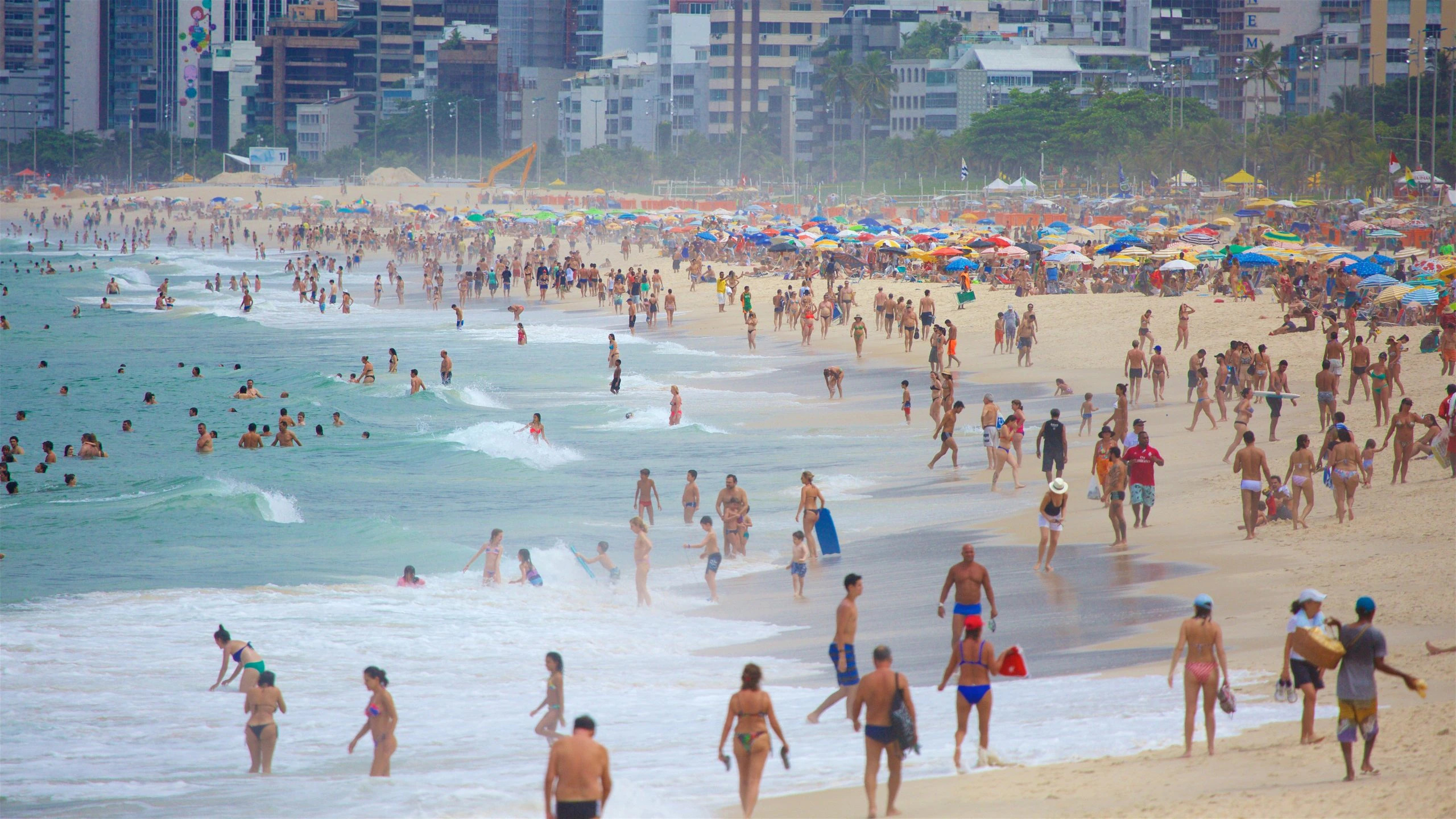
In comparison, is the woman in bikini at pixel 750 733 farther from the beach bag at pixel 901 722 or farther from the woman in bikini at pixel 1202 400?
the woman in bikini at pixel 1202 400

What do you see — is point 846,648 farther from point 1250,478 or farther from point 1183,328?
point 1183,328

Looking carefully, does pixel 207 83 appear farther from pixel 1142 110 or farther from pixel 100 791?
pixel 100 791

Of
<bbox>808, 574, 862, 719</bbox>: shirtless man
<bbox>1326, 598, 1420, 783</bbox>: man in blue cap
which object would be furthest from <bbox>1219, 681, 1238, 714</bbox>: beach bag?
<bbox>808, 574, 862, 719</bbox>: shirtless man

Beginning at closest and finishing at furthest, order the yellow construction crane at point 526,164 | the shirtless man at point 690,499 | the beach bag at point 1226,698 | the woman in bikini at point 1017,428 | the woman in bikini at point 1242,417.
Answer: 1. the beach bag at point 1226,698
2. the shirtless man at point 690,499
3. the woman in bikini at point 1242,417
4. the woman in bikini at point 1017,428
5. the yellow construction crane at point 526,164

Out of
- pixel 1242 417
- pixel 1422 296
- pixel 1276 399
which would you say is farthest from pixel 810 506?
pixel 1422 296

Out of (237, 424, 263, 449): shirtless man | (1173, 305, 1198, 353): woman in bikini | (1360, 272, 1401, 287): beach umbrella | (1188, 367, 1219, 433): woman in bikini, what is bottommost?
(237, 424, 263, 449): shirtless man

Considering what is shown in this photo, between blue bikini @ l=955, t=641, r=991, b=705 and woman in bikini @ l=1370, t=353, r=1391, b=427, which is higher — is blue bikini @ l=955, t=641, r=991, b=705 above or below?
below

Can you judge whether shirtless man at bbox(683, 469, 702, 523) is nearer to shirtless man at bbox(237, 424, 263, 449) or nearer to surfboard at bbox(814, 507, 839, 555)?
surfboard at bbox(814, 507, 839, 555)

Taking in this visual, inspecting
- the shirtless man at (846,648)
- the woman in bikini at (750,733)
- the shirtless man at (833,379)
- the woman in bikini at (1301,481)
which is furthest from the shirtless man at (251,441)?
the woman in bikini at (750,733)
